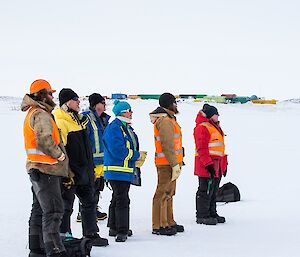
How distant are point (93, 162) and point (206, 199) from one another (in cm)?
237

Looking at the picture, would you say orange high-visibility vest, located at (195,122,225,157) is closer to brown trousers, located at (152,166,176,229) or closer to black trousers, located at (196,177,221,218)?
black trousers, located at (196,177,221,218)

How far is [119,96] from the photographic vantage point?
6644cm

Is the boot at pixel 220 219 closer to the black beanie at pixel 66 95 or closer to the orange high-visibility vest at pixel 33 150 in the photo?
the black beanie at pixel 66 95

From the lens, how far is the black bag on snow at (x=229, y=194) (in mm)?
9445

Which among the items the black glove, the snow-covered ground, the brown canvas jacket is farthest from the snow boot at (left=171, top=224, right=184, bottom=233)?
the brown canvas jacket

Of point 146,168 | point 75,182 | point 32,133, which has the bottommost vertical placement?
point 146,168

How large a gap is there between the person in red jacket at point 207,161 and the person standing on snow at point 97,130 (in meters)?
1.52

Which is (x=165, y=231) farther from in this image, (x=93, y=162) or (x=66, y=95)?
(x=66, y=95)

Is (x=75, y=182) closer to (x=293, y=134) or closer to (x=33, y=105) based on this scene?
(x=33, y=105)

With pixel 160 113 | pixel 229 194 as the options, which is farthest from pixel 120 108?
pixel 229 194

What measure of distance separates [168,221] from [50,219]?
2399 millimetres

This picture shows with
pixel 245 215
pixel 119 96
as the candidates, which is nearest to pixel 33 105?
pixel 245 215

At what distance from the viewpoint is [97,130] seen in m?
7.29

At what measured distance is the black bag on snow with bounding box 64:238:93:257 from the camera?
215 inches
